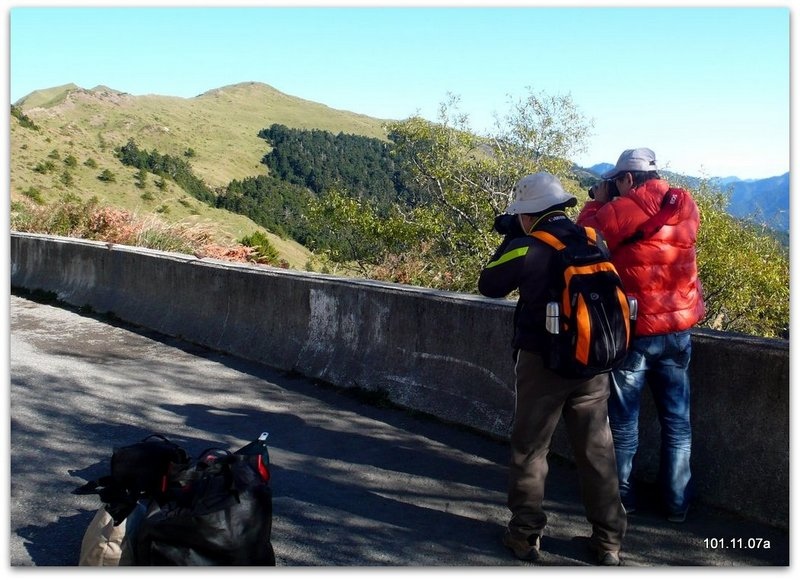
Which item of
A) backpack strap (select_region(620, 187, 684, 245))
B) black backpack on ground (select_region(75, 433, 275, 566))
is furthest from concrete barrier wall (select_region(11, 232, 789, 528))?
black backpack on ground (select_region(75, 433, 275, 566))

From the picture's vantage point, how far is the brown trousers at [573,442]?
4.41 m

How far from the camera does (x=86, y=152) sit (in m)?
75.6

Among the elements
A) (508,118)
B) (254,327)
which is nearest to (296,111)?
(508,118)

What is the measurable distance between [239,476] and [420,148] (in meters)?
21.6

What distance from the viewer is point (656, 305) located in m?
4.83

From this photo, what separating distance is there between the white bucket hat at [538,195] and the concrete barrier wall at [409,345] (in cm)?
140

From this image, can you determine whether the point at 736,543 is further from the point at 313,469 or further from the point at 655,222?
the point at 313,469

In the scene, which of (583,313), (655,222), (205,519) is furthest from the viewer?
(655,222)

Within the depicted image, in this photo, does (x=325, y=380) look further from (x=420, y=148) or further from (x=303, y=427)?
(x=420, y=148)

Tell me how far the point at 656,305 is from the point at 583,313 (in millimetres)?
763

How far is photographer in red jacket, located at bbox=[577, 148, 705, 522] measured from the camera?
4832 millimetres

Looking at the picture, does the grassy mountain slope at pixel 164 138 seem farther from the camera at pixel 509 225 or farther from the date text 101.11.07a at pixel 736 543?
the date text 101.11.07a at pixel 736 543

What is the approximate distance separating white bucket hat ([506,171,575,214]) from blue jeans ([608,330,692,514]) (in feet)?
3.10

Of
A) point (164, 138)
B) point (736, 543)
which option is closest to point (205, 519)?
point (736, 543)
